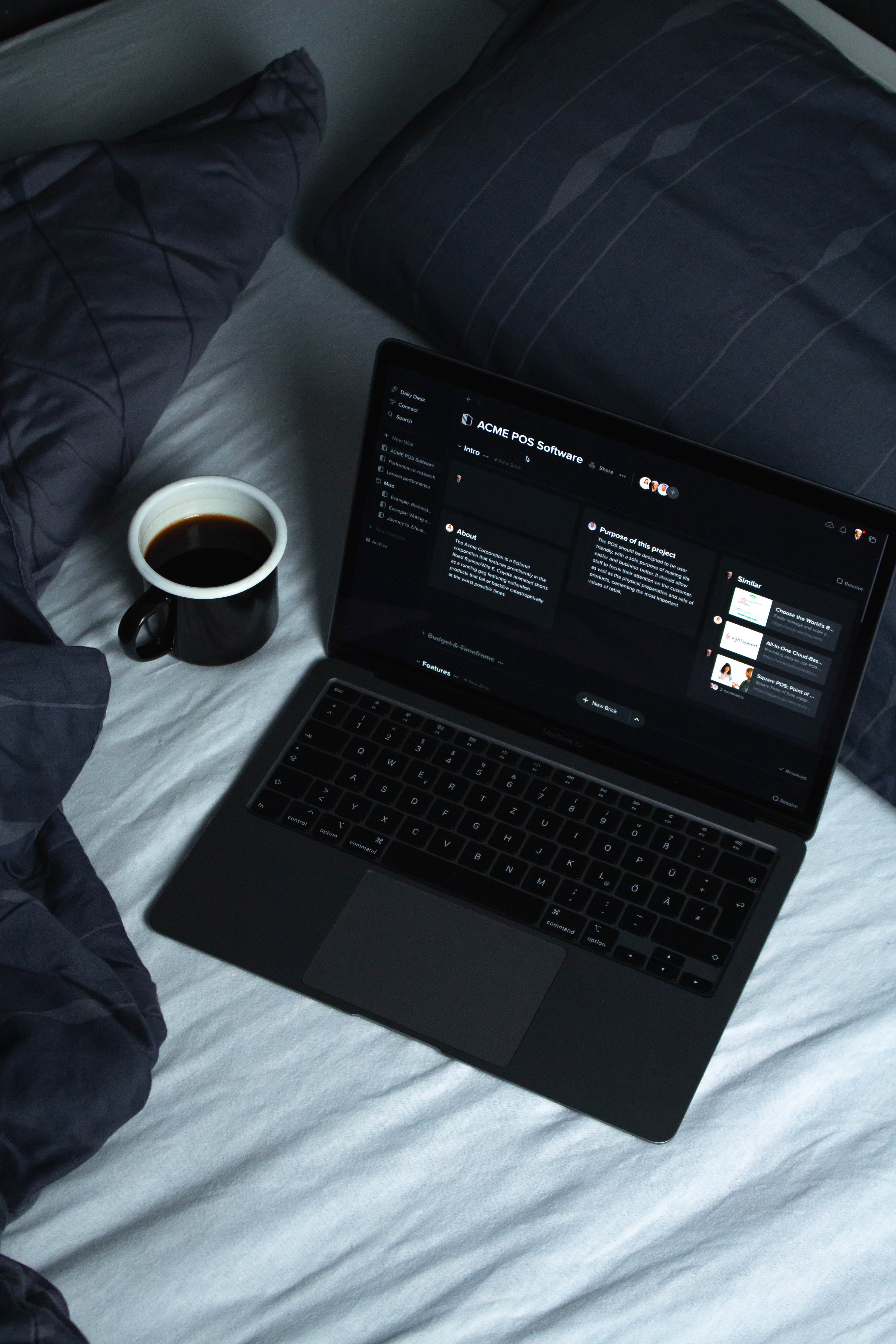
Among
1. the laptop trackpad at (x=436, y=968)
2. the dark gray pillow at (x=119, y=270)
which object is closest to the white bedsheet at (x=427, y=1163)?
the laptop trackpad at (x=436, y=968)

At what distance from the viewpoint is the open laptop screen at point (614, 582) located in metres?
0.74

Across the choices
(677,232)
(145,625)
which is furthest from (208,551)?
(677,232)

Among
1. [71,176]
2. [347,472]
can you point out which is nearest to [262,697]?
[347,472]

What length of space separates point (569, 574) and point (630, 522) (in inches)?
2.1

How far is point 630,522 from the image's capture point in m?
0.77

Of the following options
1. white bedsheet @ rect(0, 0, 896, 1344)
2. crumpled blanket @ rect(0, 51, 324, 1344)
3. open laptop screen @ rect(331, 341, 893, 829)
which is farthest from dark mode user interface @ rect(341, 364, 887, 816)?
crumpled blanket @ rect(0, 51, 324, 1344)

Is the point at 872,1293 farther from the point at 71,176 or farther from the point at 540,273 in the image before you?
the point at 71,176

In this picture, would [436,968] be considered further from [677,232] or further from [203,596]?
[677,232]

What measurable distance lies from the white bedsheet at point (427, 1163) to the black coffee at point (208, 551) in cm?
7

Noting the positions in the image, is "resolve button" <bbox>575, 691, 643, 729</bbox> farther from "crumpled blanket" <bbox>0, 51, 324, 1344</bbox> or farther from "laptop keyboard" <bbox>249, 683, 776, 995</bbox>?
"crumpled blanket" <bbox>0, 51, 324, 1344</bbox>

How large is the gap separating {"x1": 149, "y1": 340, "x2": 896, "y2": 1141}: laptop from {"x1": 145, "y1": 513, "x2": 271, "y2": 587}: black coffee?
0.23 feet

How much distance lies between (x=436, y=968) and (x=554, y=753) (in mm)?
169

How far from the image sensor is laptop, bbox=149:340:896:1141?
0.74 meters

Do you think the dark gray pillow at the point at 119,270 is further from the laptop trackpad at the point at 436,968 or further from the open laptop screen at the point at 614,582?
the laptop trackpad at the point at 436,968
